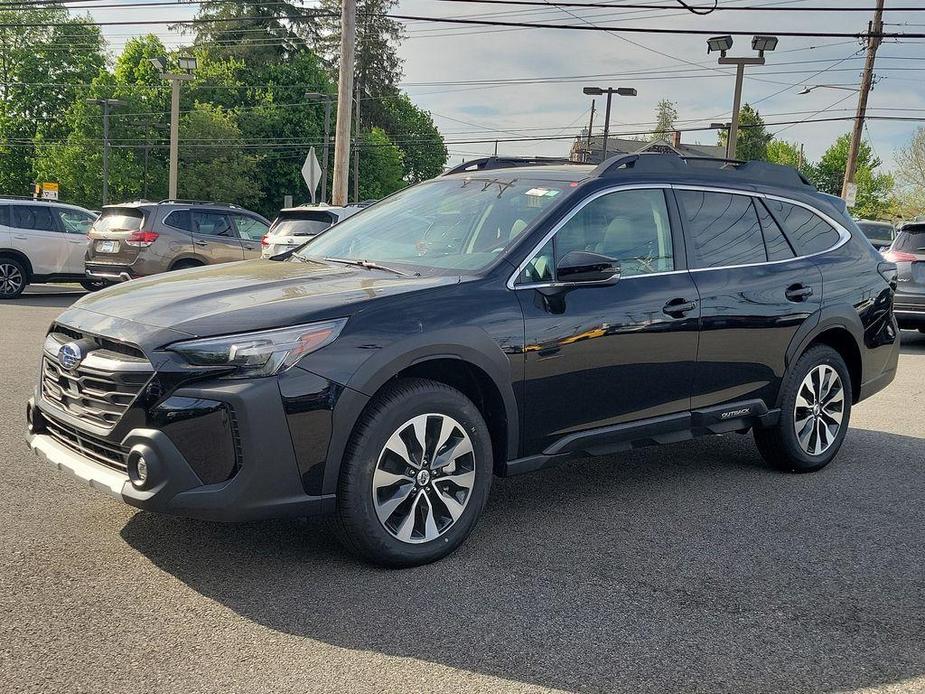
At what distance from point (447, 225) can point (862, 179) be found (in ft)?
295

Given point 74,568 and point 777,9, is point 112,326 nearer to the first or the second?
point 74,568

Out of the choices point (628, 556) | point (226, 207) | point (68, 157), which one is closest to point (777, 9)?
point (226, 207)

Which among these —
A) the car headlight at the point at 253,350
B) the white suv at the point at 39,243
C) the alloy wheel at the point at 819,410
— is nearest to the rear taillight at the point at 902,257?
the alloy wheel at the point at 819,410

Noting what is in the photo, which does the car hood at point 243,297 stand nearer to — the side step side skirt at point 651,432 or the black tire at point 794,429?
the side step side skirt at point 651,432

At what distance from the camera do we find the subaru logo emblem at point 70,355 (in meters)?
3.93

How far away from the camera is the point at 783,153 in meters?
104

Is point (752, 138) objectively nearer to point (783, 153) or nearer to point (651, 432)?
point (783, 153)

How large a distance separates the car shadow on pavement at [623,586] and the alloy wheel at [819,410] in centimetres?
44

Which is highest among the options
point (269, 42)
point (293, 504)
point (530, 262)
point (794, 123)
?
point (269, 42)

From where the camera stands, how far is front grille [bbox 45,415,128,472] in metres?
3.74

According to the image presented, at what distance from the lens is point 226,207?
16.4m

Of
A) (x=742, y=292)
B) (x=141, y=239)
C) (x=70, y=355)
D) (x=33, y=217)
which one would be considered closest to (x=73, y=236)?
(x=33, y=217)

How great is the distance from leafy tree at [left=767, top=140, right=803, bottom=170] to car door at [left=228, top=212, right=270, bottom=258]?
91.7 meters

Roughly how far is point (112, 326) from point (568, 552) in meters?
2.22
